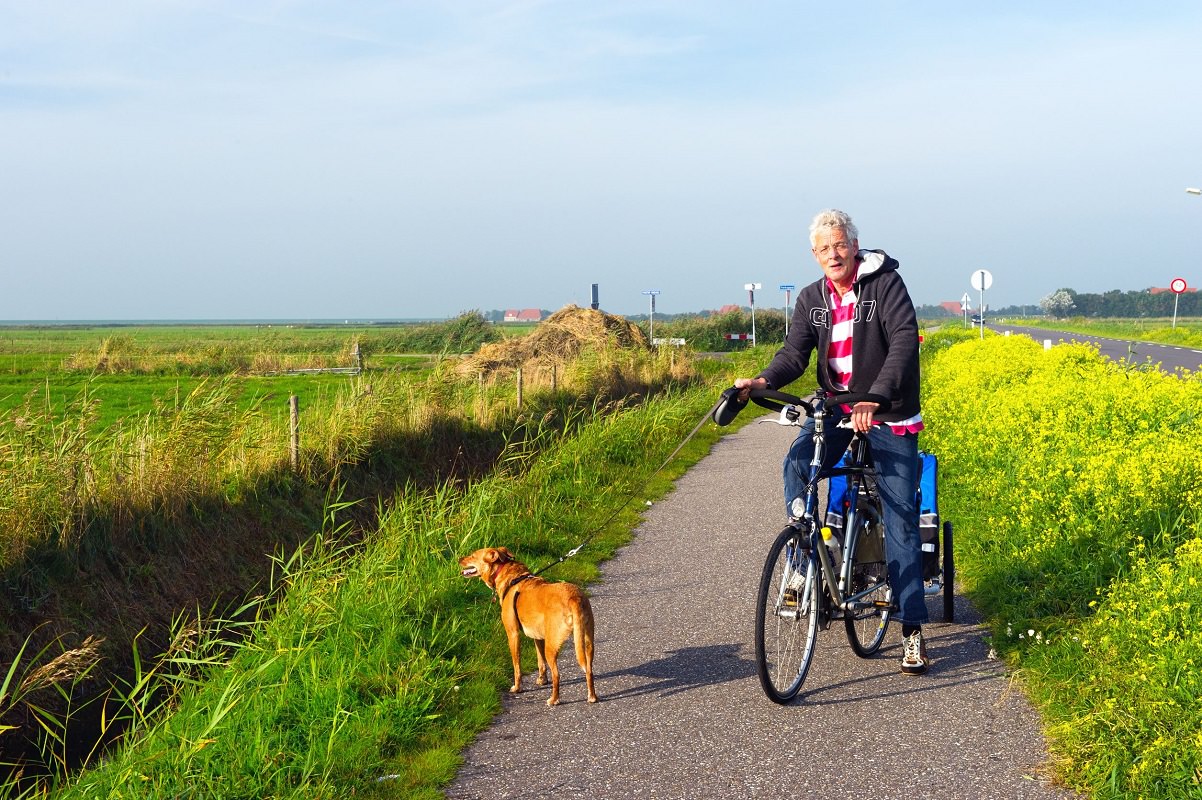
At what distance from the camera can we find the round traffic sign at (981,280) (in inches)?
1404

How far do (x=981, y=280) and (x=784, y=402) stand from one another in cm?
3314

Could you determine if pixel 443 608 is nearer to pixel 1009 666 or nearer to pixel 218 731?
pixel 218 731

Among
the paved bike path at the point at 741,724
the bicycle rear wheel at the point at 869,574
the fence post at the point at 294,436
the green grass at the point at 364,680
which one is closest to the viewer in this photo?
the paved bike path at the point at 741,724

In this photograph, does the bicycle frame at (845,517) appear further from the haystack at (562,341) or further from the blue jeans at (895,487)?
the haystack at (562,341)

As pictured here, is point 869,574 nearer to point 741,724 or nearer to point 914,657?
point 914,657

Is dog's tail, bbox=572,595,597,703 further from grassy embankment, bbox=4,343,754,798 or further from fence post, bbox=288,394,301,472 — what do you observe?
fence post, bbox=288,394,301,472

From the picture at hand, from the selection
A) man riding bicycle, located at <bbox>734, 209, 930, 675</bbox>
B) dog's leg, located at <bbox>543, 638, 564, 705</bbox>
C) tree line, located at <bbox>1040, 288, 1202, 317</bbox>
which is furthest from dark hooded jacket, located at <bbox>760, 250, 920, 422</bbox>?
tree line, located at <bbox>1040, 288, 1202, 317</bbox>

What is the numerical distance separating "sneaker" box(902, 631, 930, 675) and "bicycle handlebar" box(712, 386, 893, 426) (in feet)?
3.80

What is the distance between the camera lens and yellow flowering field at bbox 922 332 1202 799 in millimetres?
4152

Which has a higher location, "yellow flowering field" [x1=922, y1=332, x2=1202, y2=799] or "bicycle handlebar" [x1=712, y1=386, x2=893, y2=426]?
"bicycle handlebar" [x1=712, y1=386, x2=893, y2=426]

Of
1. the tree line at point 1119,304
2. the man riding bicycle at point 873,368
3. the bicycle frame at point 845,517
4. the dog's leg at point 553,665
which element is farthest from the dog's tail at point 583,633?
the tree line at point 1119,304

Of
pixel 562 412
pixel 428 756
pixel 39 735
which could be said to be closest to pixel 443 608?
pixel 428 756

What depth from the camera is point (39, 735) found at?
6758 mm

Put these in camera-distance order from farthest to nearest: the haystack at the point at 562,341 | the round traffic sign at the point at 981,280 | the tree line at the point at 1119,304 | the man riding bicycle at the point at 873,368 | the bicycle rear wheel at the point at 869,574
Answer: the tree line at the point at 1119,304
the round traffic sign at the point at 981,280
the haystack at the point at 562,341
the bicycle rear wheel at the point at 869,574
the man riding bicycle at the point at 873,368
